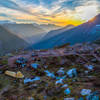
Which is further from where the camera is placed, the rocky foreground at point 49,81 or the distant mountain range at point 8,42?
the distant mountain range at point 8,42

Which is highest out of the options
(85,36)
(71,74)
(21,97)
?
(85,36)

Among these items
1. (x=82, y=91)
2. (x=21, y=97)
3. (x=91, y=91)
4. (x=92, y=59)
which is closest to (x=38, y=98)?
(x=21, y=97)

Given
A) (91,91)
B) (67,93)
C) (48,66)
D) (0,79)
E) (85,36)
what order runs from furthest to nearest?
(85,36)
(48,66)
(0,79)
(67,93)
(91,91)

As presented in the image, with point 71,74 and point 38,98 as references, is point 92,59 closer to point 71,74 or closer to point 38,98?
point 71,74

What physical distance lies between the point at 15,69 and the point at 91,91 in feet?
22.6

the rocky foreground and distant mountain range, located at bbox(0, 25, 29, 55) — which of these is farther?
distant mountain range, located at bbox(0, 25, 29, 55)

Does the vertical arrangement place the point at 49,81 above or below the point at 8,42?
below

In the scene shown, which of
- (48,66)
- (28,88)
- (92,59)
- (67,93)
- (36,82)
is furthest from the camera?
(92,59)

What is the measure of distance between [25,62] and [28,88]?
176 inches

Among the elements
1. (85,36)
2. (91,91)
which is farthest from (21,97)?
(85,36)

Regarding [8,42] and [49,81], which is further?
[8,42]

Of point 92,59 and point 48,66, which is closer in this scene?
point 48,66

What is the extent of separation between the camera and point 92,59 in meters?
11.1

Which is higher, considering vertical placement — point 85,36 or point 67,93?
point 85,36
